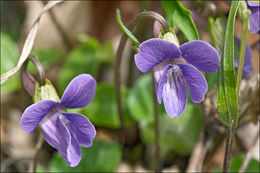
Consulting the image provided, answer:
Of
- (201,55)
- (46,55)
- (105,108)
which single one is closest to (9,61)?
(46,55)

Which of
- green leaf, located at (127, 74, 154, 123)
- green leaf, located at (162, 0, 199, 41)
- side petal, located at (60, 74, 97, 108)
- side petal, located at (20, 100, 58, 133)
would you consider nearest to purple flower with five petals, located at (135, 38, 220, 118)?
green leaf, located at (162, 0, 199, 41)

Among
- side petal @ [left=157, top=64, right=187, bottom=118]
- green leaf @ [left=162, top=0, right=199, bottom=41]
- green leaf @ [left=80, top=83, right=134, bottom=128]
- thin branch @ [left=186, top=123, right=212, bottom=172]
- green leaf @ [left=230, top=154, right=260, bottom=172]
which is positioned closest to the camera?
side petal @ [left=157, top=64, right=187, bottom=118]

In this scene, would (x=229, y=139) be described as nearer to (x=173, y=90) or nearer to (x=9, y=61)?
→ (x=173, y=90)

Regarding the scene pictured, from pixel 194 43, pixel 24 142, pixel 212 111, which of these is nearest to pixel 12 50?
pixel 24 142

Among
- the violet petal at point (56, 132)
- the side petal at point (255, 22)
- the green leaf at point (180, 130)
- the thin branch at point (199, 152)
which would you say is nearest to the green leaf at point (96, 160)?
the green leaf at point (180, 130)

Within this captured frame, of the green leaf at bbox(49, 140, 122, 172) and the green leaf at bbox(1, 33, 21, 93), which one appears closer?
the green leaf at bbox(49, 140, 122, 172)

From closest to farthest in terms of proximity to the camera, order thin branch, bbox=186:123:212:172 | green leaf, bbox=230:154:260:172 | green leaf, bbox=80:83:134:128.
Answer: green leaf, bbox=230:154:260:172 → thin branch, bbox=186:123:212:172 → green leaf, bbox=80:83:134:128

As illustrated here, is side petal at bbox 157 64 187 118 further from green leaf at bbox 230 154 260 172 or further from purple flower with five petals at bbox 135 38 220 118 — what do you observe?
green leaf at bbox 230 154 260 172
